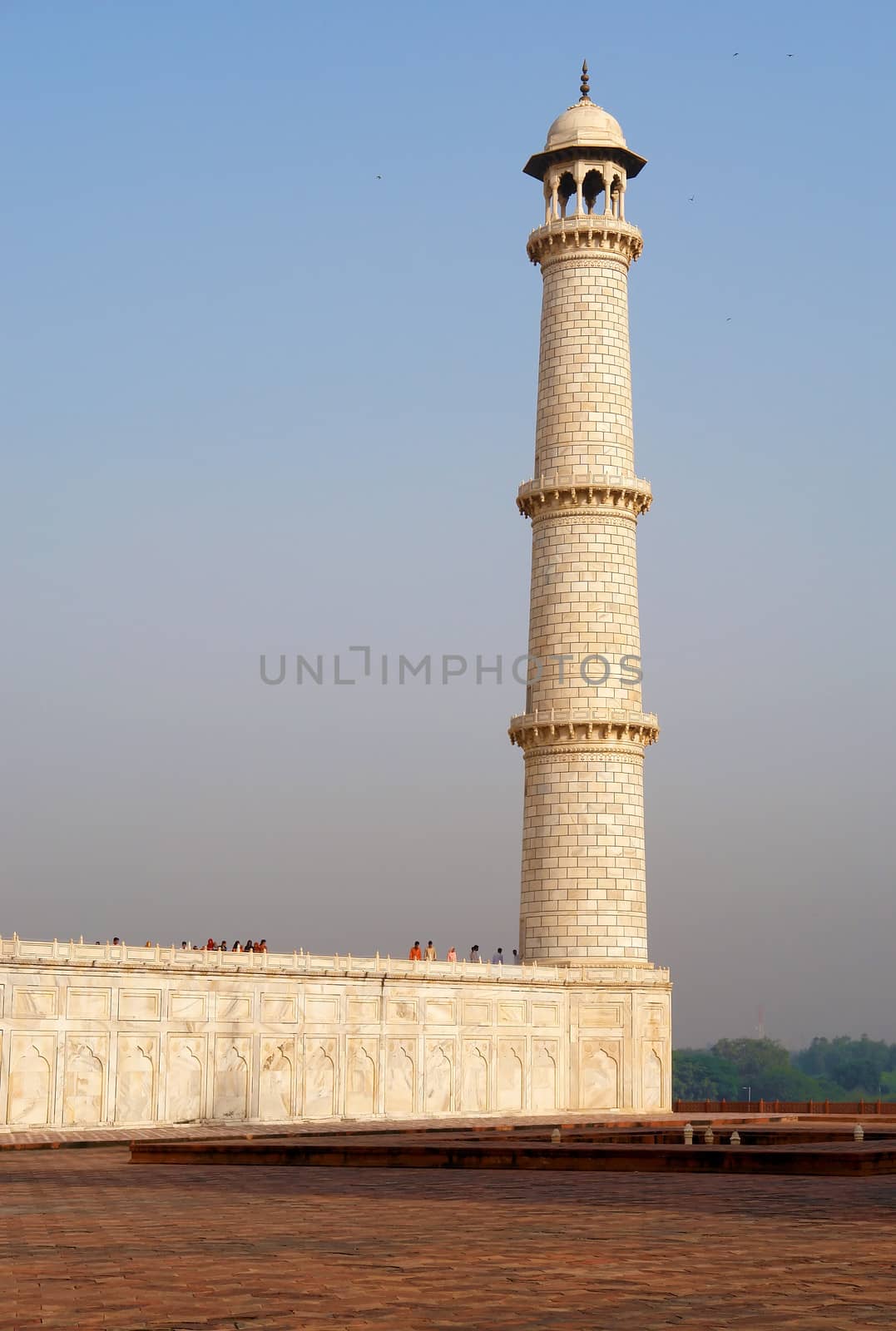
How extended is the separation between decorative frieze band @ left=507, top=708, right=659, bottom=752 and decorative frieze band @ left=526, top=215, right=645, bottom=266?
44.9 ft

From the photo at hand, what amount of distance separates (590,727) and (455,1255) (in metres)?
34.5

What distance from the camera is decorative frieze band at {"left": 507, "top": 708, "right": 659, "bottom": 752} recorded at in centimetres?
4675

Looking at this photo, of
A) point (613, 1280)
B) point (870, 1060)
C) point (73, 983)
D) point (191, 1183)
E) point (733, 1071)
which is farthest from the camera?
point (870, 1060)

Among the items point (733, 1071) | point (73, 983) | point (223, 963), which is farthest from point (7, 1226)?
point (733, 1071)

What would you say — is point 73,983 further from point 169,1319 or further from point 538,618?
point 169,1319

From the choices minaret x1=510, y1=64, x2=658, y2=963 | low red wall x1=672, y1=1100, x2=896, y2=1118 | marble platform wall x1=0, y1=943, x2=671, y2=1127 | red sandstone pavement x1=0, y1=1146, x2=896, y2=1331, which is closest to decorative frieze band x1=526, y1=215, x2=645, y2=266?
minaret x1=510, y1=64, x2=658, y2=963

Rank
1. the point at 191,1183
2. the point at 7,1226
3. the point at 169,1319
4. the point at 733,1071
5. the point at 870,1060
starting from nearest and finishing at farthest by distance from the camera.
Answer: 1. the point at 169,1319
2. the point at 7,1226
3. the point at 191,1183
4. the point at 733,1071
5. the point at 870,1060

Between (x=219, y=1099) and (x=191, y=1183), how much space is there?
57.2 ft

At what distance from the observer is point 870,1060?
652ft

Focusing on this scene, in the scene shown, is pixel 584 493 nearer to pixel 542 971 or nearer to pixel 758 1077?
pixel 542 971

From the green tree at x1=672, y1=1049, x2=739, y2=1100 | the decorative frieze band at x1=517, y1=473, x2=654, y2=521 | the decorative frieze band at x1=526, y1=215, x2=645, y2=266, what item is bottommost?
the green tree at x1=672, y1=1049, x2=739, y2=1100

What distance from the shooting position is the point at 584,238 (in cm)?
4991

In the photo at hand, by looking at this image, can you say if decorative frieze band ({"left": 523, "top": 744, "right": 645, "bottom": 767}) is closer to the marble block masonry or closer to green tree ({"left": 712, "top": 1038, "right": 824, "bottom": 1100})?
the marble block masonry

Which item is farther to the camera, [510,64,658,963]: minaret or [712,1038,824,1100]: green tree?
[712,1038,824,1100]: green tree
